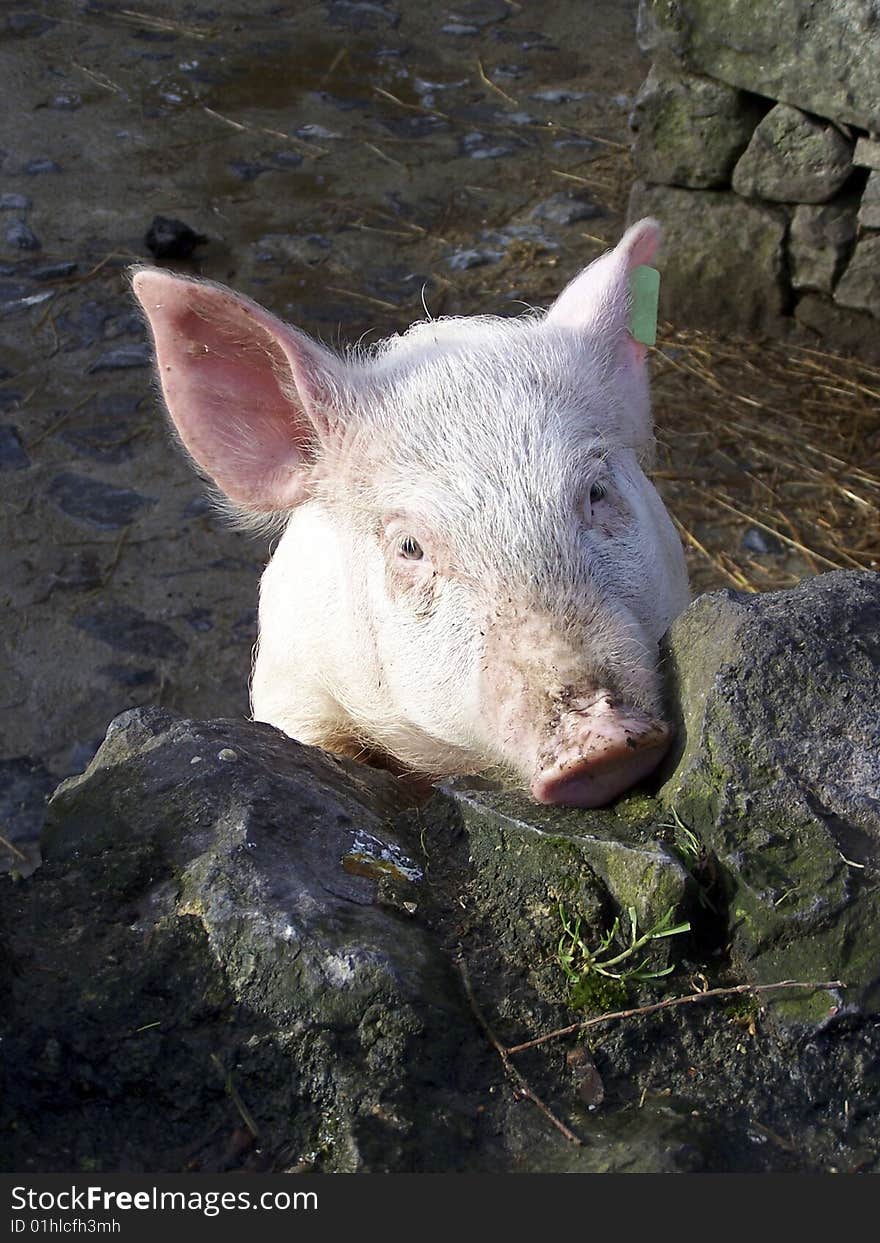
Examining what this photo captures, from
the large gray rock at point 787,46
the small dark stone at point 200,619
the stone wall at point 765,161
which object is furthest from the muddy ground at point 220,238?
the large gray rock at point 787,46

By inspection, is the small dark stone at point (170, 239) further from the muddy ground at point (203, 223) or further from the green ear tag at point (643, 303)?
the green ear tag at point (643, 303)

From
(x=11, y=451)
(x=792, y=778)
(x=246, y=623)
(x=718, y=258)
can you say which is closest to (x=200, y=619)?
(x=246, y=623)

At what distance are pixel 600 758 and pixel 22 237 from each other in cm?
615

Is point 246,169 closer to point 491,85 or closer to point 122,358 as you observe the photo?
point 491,85

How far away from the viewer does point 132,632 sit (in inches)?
203

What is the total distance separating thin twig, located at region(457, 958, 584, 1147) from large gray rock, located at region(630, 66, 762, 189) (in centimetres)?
507

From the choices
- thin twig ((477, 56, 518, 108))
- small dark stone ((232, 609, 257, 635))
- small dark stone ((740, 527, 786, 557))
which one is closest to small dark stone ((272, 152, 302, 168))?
thin twig ((477, 56, 518, 108))

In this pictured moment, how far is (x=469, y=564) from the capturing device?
2.70 m

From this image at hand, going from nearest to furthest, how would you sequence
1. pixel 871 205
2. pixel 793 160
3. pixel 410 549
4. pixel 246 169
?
pixel 410 549, pixel 871 205, pixel 793 160, pixel 246 169

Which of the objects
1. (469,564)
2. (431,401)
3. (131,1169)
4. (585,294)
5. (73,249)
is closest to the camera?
(131,1169)

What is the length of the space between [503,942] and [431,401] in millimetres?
1324

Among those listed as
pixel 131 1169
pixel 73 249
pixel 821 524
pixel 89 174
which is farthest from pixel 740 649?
pixel 89 174

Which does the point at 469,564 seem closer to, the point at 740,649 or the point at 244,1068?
the point at 740,649

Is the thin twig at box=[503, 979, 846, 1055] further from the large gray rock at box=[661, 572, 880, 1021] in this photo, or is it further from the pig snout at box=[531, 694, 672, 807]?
the pig snout at box=[531, 694, 672, 807]
